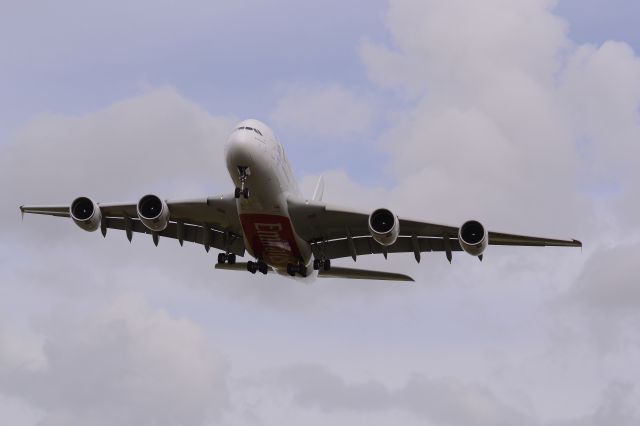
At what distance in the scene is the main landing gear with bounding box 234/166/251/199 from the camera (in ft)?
115

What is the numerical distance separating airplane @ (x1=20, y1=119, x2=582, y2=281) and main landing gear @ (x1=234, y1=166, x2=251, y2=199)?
1.7 inches

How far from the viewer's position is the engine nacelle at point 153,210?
123 ft

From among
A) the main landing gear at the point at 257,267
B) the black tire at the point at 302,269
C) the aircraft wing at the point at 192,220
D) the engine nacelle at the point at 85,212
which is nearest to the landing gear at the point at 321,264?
the black tire at the point at 302,269

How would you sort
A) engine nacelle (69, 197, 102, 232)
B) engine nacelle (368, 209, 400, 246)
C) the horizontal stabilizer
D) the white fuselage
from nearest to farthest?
the white fuselage, engine nacelle (368, 209, 400, 246), engine nacelle (69, 197, 102, 232), the horizontal stabilizer

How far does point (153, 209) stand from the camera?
3756 centimetres

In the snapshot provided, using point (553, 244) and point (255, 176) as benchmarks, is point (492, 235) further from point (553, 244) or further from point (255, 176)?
point (255, 176)

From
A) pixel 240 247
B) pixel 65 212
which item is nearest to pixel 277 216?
pixel 240 247

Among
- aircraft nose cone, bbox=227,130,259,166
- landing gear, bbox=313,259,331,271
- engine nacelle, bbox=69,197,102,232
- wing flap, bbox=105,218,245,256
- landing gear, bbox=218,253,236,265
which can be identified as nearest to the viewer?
aircraft nose cone, bbox=227,130,259,166

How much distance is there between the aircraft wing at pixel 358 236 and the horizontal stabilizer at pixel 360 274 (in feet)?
2.43

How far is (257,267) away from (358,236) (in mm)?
3888

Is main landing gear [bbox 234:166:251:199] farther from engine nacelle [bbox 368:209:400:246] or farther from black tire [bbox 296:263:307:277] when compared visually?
black tire [bbox 296:263:307:277]

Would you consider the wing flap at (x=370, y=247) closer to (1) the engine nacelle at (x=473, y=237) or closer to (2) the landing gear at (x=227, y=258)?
(2) the landing gear at (x=227, y=258)

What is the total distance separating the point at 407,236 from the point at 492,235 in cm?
340

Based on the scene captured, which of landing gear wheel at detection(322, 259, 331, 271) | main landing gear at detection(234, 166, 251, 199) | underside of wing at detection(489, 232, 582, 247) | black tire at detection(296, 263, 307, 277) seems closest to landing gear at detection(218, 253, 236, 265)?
black tire at detection(296, 263, 307, 277)
